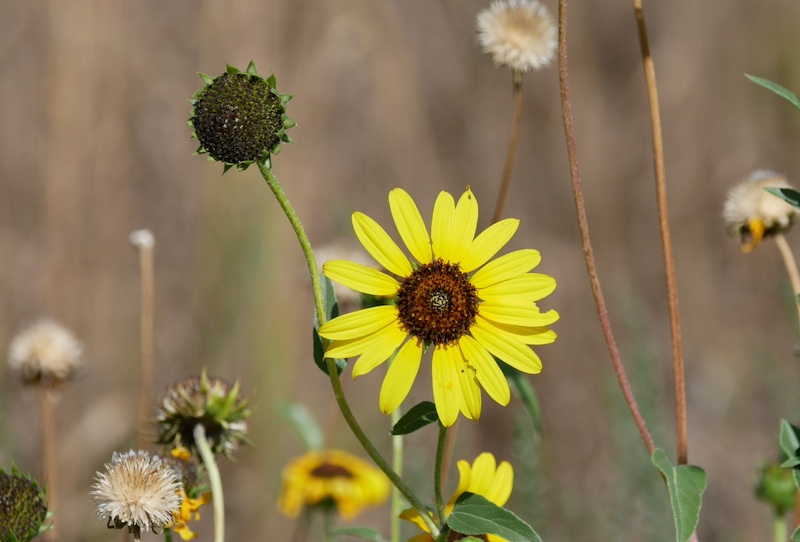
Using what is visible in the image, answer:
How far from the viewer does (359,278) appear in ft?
4.12

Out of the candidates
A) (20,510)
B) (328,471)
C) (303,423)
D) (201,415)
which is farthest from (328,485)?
(20,510)

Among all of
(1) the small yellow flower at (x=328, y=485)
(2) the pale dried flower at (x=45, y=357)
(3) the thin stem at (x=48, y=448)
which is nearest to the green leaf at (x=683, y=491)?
(3) the thin stem at (x=48, y=448)

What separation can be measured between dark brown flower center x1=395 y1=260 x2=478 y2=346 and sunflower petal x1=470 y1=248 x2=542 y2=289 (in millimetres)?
17

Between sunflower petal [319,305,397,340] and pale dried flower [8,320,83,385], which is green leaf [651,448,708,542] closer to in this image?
sunflower petal [319,305,397,340]

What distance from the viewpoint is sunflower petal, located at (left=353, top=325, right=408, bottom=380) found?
1.17 meters

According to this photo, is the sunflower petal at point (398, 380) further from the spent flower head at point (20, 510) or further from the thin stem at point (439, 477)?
the spent flower head at point (20, 510)

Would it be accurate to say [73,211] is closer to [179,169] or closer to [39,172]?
[39,172]

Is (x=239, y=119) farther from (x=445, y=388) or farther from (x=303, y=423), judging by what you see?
(x=303, y=423)

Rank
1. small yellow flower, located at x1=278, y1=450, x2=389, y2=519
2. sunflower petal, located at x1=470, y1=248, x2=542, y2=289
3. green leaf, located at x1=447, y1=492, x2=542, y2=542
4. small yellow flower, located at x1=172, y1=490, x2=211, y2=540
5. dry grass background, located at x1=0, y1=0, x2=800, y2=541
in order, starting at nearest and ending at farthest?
1. green leaf, located at x1=447, y1=492, x2=542, y2=542
2. sunflower petal, located at x1=470, y1=248, x2=542, y2=289
3. small yellow flower, located at x1=172, y1=490, x2=211, y2=540
4. small yellow flower, located at x1=278, y1=450, x2=389, y2=519
5. dry grass background, located at x1=0, y1=0, x2=800, y2=541

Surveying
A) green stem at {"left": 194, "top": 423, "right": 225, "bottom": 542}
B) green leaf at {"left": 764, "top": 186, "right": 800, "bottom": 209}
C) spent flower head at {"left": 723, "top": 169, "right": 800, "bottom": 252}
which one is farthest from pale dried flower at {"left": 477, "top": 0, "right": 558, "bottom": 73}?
green stem at {"left": 194, "top": 423, "right": 225, "bottom": 542}

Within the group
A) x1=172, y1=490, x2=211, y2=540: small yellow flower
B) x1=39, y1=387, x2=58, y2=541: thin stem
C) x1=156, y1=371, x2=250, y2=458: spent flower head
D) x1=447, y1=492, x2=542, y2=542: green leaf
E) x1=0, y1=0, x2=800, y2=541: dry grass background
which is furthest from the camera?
x1=0, y1=0, x2=800, y2=541: dry grass background

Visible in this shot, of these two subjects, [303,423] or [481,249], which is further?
[303,423]

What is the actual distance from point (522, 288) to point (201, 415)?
0.59 metres

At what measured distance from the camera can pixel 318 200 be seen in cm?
Result: 557
